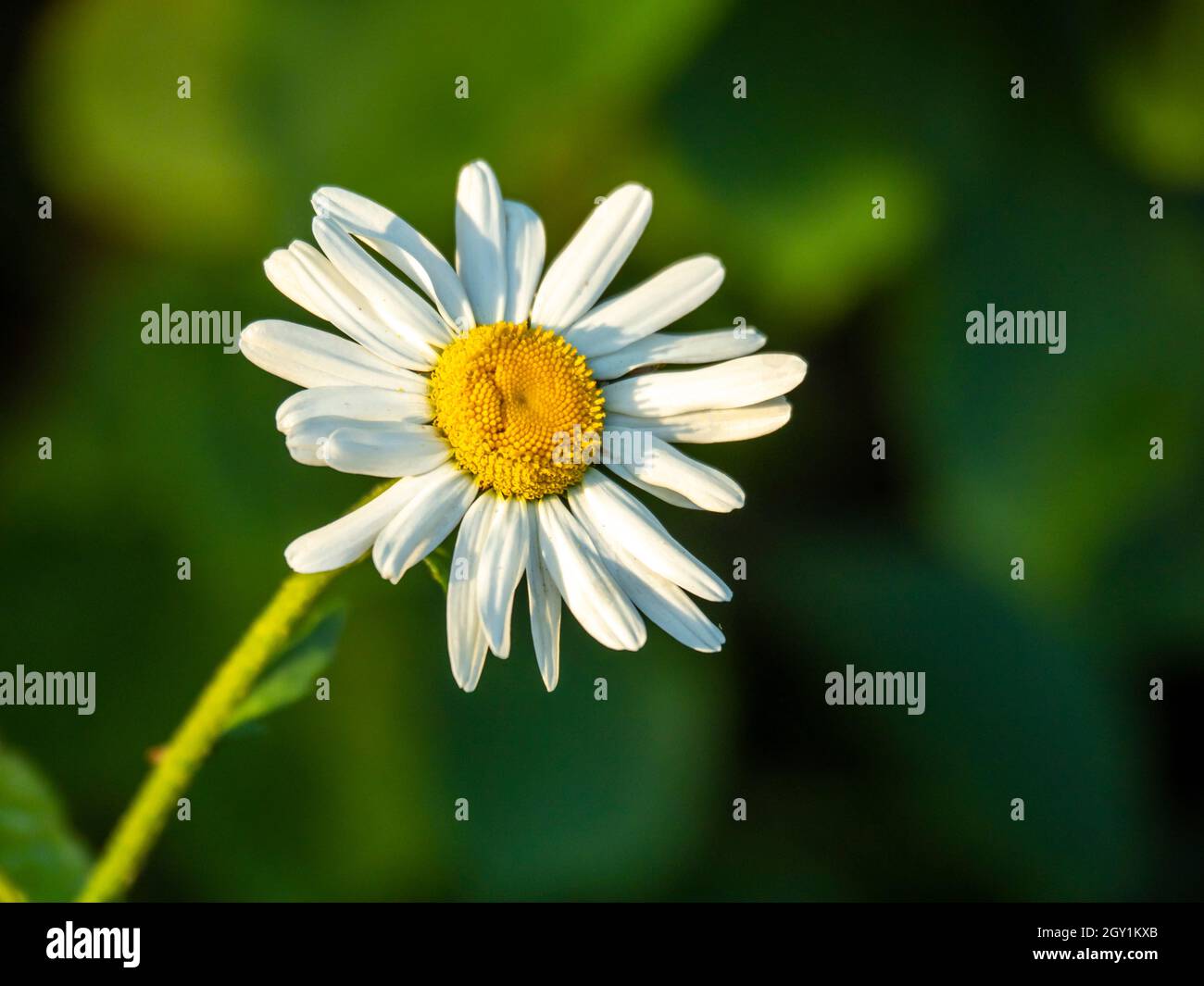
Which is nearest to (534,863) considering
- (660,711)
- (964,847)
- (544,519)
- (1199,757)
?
(660,711)

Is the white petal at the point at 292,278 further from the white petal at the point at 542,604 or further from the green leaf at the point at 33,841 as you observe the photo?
the green leaf at the point at 33,841

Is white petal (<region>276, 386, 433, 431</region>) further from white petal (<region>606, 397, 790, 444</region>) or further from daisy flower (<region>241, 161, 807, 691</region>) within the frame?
white petal (<region>606, 397, 790, 444</region>)
